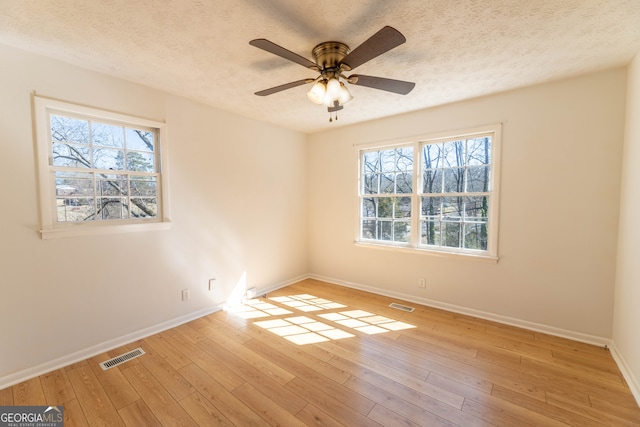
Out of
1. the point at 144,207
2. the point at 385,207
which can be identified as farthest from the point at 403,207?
the point at 144,207

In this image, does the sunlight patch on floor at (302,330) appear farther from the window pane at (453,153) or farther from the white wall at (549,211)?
the window pane at (453,153)


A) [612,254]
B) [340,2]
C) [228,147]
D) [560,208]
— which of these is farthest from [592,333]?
[228,147]

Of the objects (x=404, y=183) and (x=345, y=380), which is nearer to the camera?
(x=345, y=380)

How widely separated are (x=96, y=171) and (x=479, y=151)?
4019 millimetres

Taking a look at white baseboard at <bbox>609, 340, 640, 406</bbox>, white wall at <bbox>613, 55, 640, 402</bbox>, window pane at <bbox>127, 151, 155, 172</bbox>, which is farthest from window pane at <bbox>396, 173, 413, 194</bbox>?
window pane at <bbox>127, 151, 155, 172</bbox>

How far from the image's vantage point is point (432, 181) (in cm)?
338

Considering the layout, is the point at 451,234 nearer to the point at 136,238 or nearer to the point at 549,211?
the point at 549,211

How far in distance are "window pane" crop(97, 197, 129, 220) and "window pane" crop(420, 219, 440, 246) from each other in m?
3.48

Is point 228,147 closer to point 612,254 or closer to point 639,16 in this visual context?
point 639,16

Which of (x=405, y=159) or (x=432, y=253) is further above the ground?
(x=405, y=159)

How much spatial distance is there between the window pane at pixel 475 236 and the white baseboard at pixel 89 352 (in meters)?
3.35

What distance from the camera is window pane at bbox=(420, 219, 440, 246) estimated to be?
11.0 ft

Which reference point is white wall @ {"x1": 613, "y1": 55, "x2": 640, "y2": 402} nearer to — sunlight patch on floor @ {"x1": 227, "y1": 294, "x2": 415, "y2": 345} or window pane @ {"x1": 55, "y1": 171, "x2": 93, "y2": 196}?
sunlight patch on floor @ {"x1": 227, "y1": 294, "x2": 415, "y2": 345}

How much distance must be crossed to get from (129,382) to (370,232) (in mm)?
3188
